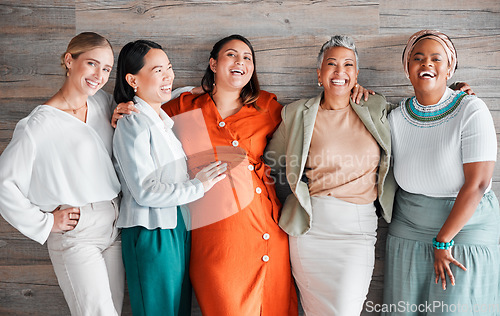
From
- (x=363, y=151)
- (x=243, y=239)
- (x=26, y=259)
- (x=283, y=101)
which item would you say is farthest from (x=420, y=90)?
(x=26, y=259)

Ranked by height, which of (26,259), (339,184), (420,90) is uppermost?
(420,90)

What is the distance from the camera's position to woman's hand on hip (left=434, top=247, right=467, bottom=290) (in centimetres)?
184

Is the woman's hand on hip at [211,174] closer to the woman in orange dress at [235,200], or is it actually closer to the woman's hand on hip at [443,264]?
the woman in orange dress at [235,200]

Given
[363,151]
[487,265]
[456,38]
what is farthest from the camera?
[456,38]

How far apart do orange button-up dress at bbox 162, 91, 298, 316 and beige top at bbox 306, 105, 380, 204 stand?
269mm

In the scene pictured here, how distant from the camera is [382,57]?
2268mm

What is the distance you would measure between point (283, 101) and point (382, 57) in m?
0.62

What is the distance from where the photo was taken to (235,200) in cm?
200

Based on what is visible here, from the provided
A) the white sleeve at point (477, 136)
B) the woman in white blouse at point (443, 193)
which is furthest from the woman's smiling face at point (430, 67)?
the white sleeve at point (477, 136)

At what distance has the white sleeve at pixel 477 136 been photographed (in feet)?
5.89

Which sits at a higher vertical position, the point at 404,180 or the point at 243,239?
the point at 404,180

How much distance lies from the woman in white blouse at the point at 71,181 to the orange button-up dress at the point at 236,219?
431 mm

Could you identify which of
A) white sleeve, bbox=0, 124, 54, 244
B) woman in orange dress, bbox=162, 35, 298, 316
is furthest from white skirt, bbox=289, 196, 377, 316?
white sleeve, bbox=0, 124, 54, 244

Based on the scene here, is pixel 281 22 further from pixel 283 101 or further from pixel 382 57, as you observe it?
pixel 382 57
